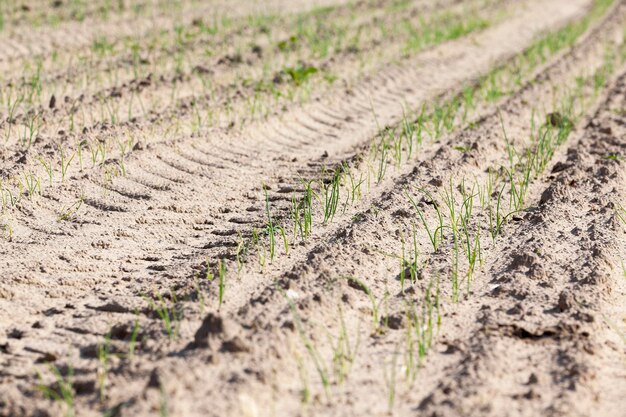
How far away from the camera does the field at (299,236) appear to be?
107 inches

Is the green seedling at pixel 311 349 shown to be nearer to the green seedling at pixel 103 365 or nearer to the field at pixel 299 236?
the field at pixel 299 236

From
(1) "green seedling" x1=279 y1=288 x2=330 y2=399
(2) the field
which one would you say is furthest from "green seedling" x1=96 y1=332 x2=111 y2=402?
(1) "green seedling" x1=279 y1=288 x2=330 y2=399

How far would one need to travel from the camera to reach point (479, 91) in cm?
721

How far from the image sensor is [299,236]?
402 centimetres

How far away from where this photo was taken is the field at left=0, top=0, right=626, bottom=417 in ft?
8.92

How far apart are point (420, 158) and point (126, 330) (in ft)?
9.13

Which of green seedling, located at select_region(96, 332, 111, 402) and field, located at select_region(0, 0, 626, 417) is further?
field, located at select_region(0, 0, 626, 417)

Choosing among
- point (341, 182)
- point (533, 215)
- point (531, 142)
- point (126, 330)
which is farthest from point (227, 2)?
point (126, 330)

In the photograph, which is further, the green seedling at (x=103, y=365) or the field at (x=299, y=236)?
the field at (x=299, y=236)

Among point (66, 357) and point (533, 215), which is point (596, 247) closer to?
point (533, 215)

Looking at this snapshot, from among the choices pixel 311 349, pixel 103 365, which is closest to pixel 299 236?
pixel 311 349

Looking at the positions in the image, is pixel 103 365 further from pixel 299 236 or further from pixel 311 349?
pixel 299 236

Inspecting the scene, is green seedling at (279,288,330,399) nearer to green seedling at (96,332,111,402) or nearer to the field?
the field

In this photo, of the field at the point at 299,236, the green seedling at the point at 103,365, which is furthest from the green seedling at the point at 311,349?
the green seedling at the point at 103,365
